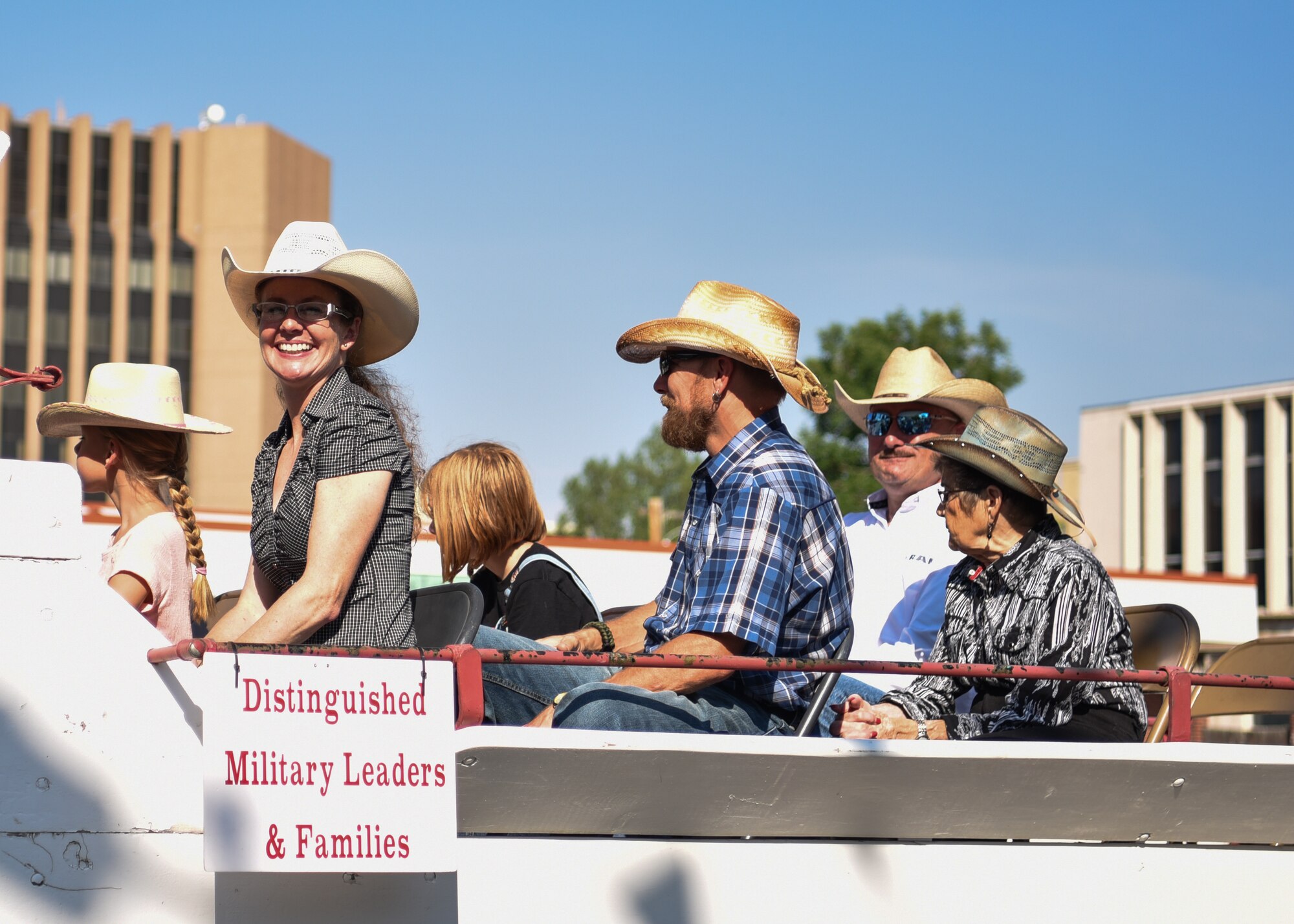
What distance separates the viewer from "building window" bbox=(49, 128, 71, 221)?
69.9 metres

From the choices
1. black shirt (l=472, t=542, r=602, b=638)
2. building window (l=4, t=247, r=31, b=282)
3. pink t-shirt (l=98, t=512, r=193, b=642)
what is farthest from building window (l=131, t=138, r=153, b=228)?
pink t-shirt (l=98, t=512, r=193, b=642)

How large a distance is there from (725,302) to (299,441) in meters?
1.17

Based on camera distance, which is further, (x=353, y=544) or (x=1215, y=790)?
(x=1215, y=790)

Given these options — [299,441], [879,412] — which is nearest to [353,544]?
[299,441]

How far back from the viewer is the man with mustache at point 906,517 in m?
5.62

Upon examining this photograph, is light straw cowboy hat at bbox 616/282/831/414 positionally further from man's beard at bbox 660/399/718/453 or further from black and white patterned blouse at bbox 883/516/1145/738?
black and white patterned blouse at bbox 883/516/1145/738

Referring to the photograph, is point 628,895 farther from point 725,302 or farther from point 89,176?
point 89,176

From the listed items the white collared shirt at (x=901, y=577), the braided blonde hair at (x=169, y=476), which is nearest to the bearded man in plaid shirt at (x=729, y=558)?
the braided blonde hair at (x=169, y=476)

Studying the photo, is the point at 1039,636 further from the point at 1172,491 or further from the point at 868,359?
the point at 1172,491

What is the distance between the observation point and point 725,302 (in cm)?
409

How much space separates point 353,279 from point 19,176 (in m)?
71.2

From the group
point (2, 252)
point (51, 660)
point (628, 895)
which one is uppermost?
point (2, 252)

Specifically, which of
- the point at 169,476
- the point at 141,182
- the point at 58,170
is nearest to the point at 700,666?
the point at 169,476

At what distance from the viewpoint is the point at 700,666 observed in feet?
10.5
